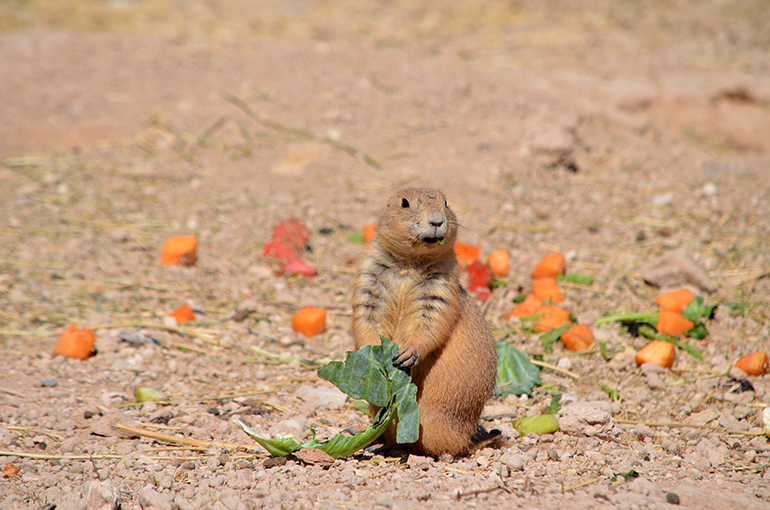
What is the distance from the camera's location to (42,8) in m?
12.0

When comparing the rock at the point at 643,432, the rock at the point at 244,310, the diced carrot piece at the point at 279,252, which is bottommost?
the rock at the point at 244,310

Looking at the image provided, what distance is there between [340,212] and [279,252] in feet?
2.94

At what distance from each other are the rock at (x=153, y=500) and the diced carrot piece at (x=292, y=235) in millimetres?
3130

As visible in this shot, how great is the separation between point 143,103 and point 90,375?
216 inches

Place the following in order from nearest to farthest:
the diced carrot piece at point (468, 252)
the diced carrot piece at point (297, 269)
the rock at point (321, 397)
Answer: the rock at point (321, 397) → the diced carrot piece at point (468, 252) → the diced carrot piece at point (297, 269)

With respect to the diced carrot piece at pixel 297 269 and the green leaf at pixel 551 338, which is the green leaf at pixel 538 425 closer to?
the green leaf at pixel 551 338

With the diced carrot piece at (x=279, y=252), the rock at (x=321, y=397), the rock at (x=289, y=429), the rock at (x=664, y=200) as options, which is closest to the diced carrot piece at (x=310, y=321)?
the rock at (x=321, y=397)

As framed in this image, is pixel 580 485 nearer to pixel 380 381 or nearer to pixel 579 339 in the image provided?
pixel 380 381

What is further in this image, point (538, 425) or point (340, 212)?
point (340, 212)

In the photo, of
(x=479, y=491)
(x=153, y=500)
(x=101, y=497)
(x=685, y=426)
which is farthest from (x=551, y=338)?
(x=101, y=497)

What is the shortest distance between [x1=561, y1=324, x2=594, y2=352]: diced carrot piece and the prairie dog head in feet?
4.74

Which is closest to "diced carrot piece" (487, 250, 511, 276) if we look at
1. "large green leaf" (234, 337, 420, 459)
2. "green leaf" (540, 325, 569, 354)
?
"green leaf" (540, 325, 569, 354)

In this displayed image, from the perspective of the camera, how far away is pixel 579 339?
439 cm

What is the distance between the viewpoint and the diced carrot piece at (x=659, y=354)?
4.11 meters
